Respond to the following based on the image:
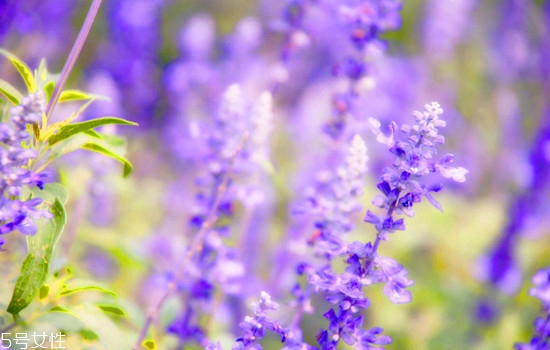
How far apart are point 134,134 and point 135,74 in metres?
0.48

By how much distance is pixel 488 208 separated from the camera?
4.57 meters

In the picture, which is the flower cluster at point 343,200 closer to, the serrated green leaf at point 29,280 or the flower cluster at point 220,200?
the flower cluster at point 220,200

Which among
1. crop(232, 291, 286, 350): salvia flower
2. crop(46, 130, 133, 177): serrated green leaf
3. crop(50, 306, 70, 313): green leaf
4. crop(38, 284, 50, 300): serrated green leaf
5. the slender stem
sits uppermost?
the slender stem

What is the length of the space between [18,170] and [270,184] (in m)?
2.95

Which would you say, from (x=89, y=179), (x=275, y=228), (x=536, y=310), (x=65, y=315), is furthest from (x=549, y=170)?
(x=65, y=315)

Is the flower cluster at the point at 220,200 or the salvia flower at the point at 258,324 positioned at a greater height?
the flower cluster at the point at 220,200

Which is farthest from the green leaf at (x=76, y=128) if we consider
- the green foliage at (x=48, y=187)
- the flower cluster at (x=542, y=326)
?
the flower cluster at (x=542, y=326)

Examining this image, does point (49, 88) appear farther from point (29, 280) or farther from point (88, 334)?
point (88, 334)

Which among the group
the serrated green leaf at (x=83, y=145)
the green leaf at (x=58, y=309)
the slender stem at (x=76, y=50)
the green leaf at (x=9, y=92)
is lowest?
the green leaf at (x=58, y=309)

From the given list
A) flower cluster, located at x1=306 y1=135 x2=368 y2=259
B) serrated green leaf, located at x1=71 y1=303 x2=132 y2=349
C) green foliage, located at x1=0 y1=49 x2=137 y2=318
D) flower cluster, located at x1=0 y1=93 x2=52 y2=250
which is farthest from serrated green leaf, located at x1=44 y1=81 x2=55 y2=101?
flower cluster, located at x1=306 y1=135 x2=368 y2=259

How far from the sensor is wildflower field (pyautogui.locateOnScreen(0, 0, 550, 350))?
1.54 m

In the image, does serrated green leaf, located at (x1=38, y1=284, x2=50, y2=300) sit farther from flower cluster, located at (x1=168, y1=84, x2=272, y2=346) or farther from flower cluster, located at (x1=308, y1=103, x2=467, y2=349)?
flower cluster, located at (x1=308, y1=103, x2=467, y2=349)

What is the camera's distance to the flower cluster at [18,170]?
1424 mm

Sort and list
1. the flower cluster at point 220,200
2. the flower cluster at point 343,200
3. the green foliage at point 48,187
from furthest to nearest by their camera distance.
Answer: the flower cluster at point 220,200, the flower cluster at point 343,200, the green foliage at point 48,187
